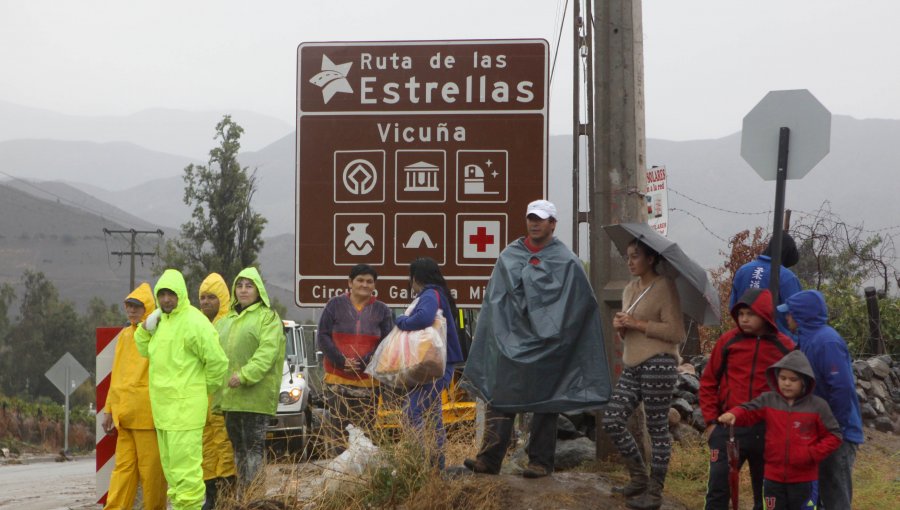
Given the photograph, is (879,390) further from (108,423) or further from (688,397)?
(108,423)

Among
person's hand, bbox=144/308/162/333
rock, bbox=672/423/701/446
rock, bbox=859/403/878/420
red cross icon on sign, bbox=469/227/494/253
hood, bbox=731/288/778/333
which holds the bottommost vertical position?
rock, bbox=859/403/878/420

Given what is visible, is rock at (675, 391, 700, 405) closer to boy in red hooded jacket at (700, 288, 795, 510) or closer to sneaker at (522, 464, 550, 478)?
sneaker at (522, 464, 550, 478)

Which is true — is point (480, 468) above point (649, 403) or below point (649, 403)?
below

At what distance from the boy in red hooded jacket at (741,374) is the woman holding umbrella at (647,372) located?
0.30m

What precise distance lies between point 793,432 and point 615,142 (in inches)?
124

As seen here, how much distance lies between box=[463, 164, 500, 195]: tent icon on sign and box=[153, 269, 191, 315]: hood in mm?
2648

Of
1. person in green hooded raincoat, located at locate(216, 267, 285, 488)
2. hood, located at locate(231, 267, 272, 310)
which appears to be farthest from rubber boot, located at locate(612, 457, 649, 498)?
hood, located at locate(231, 267, 272, 310)

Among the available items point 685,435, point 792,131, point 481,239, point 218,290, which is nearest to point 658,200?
point 685,435

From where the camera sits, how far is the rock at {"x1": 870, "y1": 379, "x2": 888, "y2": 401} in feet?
51.6

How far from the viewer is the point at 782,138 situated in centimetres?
815

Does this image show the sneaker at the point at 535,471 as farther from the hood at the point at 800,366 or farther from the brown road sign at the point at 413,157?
the brown road sign at the point at 413,157

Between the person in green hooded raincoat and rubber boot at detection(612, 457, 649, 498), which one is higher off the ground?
the person in green hooded raincoat

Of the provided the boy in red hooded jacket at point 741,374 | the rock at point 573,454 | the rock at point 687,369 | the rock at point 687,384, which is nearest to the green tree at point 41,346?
the rock at point 687,369

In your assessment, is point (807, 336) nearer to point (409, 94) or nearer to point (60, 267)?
point (409, 94)
